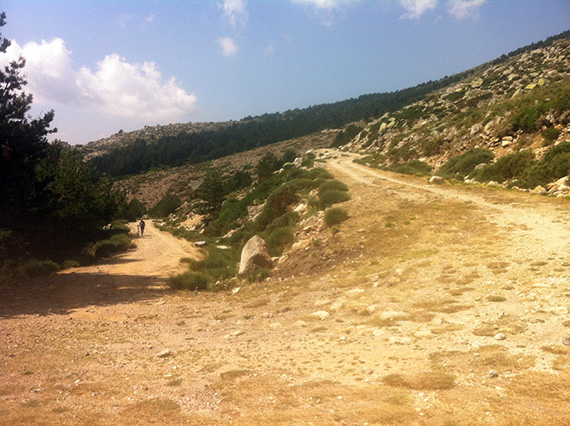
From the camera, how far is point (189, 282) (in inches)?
507

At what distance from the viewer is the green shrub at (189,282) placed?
12.9 metres

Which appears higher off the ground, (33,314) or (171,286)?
(33,314)

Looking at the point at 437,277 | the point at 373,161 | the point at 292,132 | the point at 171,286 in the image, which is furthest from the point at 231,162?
the point at 437,277

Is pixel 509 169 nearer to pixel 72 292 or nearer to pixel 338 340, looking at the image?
pixel 338 340

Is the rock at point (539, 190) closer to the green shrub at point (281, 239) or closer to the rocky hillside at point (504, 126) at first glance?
the rocky hillside at point (504, 126)

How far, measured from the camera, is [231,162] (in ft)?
304

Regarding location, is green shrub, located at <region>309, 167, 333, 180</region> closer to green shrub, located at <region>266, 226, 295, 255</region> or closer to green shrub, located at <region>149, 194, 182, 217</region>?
green shrub, located at <region>266, 226, 295, 255</region>

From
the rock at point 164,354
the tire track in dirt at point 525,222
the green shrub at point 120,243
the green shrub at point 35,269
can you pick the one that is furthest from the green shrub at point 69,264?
the tire track in dirt at point 525,222

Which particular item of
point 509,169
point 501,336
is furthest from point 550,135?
point 501,336

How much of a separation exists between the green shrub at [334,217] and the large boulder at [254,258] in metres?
3.18

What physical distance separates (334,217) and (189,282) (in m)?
6.63

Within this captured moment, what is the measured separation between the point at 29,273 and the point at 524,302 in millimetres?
16624

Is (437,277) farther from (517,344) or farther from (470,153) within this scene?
(470,153)

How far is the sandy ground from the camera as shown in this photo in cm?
356
